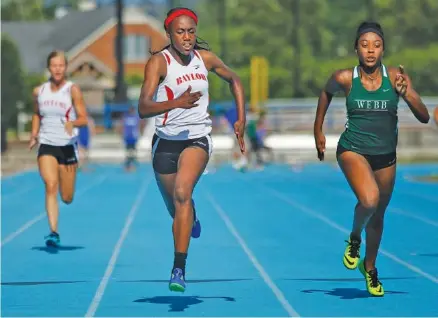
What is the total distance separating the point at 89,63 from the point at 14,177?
52.1 meters

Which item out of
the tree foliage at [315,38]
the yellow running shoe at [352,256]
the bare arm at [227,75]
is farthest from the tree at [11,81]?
the bare arm at [227,75]

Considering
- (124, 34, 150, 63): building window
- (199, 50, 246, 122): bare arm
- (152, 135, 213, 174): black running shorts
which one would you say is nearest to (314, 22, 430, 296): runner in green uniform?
(199, 50, 246, 122): bare arm

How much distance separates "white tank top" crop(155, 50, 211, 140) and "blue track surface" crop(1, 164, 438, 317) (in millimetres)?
1358

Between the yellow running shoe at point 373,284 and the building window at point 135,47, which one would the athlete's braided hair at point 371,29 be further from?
the building window at point 135,47

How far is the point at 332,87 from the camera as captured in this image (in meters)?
10.8

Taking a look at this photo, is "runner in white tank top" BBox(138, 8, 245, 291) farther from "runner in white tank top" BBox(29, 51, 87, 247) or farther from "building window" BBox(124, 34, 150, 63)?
"building window" BBox(124, 34, 150, 63)

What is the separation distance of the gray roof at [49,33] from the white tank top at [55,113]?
271ft

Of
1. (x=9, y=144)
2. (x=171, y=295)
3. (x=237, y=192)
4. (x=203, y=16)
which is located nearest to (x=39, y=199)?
(x=237, y=192)

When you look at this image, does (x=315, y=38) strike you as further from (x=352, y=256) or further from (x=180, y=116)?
(x=180, y=116)

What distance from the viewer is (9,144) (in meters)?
51.3

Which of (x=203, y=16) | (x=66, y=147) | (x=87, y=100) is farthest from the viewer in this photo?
(x=203, y=16)

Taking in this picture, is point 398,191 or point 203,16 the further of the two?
point 203,16

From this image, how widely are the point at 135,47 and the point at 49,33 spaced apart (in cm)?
1143

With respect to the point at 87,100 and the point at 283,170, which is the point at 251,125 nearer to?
the point at 283,170
